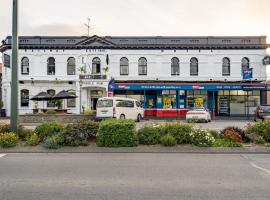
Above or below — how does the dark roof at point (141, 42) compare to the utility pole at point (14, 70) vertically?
above

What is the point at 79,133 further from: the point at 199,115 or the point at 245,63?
the point at 245,63

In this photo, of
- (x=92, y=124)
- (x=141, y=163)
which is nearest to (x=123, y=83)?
(x=92, y=124)

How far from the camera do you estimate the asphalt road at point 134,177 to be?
6.26 metres

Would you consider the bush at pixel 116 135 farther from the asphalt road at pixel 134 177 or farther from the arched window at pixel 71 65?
the arched window at pixel 71 65

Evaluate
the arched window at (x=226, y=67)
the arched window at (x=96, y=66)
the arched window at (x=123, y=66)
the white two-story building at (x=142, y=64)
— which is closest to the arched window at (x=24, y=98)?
the white two-story building at (x=142, y=64)

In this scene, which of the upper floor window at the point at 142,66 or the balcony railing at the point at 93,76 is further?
the upper floor window at the point at 142,66

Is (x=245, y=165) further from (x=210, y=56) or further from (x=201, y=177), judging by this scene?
(x=210, y=56)

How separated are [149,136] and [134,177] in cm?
466

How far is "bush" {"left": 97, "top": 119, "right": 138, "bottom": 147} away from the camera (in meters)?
12.0

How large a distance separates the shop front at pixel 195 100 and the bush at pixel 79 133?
24.2 metres

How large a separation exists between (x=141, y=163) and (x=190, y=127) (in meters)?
3.66

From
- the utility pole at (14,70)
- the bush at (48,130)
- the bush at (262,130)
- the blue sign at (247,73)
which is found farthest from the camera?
the blue sign at (247,73)

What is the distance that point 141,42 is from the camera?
3906 centimetres

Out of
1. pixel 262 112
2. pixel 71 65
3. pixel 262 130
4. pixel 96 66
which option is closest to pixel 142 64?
pixel 96 66
